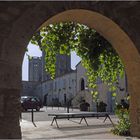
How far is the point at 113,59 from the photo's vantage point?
1245 centimetres

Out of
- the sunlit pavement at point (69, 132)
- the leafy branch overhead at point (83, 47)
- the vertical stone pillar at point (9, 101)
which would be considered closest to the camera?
the vertical stone pillar at point (9, 101)

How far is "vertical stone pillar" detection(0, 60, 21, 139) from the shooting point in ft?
22.3

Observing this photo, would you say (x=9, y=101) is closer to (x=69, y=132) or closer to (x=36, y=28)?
(x=36, y=28)

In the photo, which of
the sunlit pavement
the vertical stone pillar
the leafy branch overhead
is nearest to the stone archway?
the vertical stone pillar

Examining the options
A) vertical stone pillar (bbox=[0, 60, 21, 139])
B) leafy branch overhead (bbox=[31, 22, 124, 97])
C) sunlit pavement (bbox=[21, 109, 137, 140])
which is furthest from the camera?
leafy branch overhead (bbox=[31, 22, 124, 97])

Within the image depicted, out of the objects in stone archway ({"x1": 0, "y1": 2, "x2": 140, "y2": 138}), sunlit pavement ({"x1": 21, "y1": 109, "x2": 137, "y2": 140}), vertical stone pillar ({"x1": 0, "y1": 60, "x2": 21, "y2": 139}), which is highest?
stone archway ({"x1": 0, "y1": 2, "x2": 140, "y2": 138})

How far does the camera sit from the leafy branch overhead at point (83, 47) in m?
11.1

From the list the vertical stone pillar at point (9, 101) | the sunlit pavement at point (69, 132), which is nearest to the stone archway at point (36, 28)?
the vertical stone pillar at point (9, 101)

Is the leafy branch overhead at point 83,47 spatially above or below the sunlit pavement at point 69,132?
above

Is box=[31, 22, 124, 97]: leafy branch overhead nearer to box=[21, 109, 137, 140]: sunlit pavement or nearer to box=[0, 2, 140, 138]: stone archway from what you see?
box=[21, 109, 137, 140]: sunlit pavement

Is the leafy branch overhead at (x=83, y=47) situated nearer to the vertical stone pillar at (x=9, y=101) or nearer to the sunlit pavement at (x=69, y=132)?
the sunlit pavement at (x=69, y=132)

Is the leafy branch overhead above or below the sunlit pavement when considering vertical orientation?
above

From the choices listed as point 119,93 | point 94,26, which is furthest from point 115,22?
point 119,93

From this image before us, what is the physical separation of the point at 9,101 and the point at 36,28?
1.59 meters
